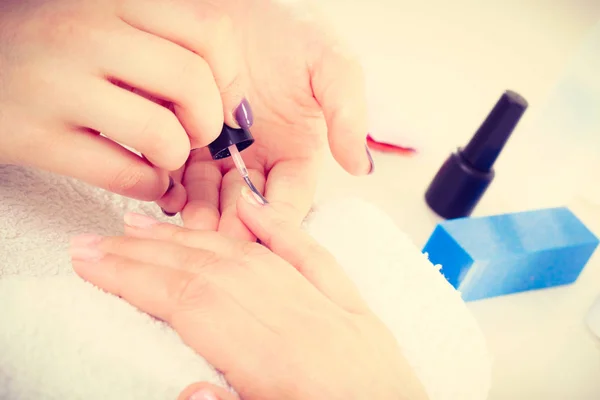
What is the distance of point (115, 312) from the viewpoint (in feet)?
1.08

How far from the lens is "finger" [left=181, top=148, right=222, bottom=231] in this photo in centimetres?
44

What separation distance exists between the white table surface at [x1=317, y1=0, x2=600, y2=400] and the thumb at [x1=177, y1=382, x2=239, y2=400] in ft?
1.34

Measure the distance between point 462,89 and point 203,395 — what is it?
2.25ft

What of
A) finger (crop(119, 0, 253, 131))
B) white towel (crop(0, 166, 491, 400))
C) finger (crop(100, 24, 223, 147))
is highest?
finger (crop(119, 0, 253, 131))

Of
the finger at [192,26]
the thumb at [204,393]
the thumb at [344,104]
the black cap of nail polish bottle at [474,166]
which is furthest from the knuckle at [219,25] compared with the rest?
the black cap of nail polish bottle at [474,166]

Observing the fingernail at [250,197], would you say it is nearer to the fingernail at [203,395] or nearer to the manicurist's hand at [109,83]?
the manicurist's hand at [109,83]

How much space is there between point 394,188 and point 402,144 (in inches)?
3.7

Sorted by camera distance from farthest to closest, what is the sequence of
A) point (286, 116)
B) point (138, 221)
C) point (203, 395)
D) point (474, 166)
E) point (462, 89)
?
point (462, 89) < point (474, 166) < point (286, 116) < point (138, 221) < point (203, 395)

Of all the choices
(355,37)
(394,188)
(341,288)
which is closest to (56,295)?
(341,288)

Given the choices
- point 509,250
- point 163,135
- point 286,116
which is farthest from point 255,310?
point 509,250

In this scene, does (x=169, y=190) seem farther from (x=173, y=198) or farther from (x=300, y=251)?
(x=300, y=251)

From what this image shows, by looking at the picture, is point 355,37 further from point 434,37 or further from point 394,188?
point 394,188

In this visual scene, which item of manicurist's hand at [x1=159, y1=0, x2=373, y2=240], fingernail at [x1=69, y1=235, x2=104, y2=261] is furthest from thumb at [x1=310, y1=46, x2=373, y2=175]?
fingernail at [x1=69, y1=235, x2=104, y2=261]

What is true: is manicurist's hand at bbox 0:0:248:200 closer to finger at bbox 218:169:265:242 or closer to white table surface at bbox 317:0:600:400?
finger at bbox 218:169:265:242
